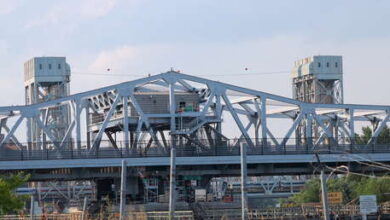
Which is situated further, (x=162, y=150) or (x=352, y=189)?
(x=352, y=189)

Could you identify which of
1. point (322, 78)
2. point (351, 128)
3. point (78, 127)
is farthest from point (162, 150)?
point (322, 78)

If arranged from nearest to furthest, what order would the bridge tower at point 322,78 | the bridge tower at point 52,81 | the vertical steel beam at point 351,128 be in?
1. the vertical steel beam at point 351,128
2. the bridge tower at point 52,81
3. the bridge tower at point 322,78

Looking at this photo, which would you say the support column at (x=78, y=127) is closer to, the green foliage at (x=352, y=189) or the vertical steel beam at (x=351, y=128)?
the vertical steel beam at (x=351, y=128)

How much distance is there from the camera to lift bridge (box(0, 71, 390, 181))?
7981 centimetres

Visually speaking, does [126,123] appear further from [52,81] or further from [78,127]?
[52,81]

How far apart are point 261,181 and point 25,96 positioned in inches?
2335

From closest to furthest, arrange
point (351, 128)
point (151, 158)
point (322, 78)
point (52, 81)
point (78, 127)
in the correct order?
point (78, 127), point (151, 158), point (351, 128), point (52, 81), point (322, 78)

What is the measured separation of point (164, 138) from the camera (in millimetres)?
87312

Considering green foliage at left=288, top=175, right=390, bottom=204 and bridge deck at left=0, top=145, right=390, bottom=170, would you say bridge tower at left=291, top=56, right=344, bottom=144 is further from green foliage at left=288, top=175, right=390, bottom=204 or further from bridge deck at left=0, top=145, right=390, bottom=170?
bridge deck at left=0, top=145, right=390, bottom=170

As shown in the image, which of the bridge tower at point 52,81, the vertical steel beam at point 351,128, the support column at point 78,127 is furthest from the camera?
the bridge tower at point 52,81

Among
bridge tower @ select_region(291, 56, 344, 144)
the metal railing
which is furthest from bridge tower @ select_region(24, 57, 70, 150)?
the metal railing

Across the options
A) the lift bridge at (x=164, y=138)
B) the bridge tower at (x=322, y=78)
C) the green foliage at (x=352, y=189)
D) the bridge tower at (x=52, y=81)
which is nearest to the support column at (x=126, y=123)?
the lift bridge at (x=164, y=138)

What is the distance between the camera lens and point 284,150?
274 feet

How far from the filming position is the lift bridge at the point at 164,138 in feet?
262
